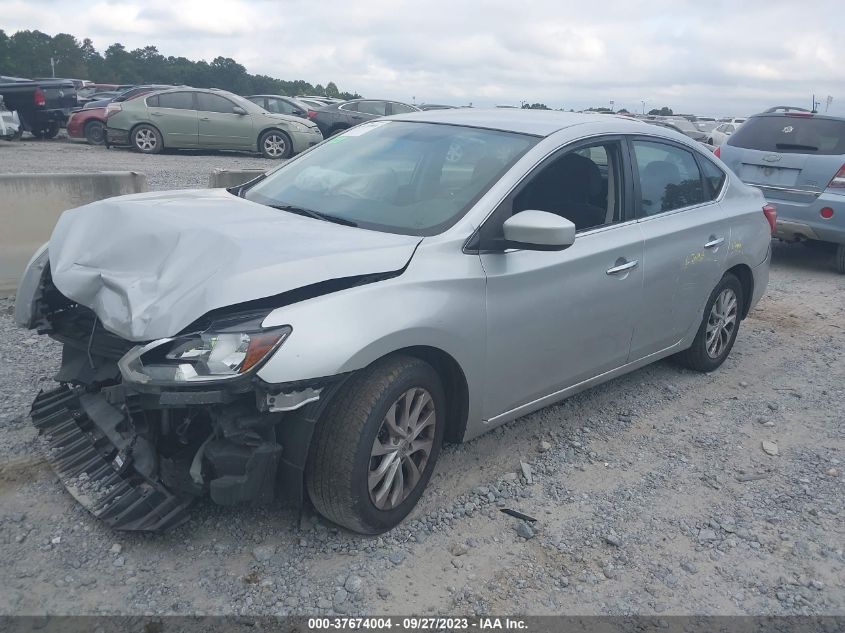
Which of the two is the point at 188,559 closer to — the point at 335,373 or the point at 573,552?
the point at 335,373

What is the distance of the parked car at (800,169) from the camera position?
→ 8305mm

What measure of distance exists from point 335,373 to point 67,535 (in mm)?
1377

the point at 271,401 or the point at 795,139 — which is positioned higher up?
the point at 795,139

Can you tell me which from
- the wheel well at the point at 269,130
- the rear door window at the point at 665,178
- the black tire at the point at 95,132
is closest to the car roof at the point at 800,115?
the rear door window at the point at 665,178

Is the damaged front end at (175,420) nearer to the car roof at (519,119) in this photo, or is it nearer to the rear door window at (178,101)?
the car roof at (519,119)

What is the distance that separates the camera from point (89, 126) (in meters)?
19.2

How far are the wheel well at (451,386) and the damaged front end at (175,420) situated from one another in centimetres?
57

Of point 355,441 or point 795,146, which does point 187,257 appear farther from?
point 795,146

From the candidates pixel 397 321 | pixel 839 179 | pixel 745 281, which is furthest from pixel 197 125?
pixel 397 321

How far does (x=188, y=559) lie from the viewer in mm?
3096

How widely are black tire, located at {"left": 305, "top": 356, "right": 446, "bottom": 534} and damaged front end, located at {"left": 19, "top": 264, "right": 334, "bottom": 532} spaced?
0.31ft

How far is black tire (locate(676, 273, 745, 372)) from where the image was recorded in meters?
5.26

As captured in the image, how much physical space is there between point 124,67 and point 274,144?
163 feet

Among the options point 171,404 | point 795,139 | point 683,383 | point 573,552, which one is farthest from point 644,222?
point 795,139
